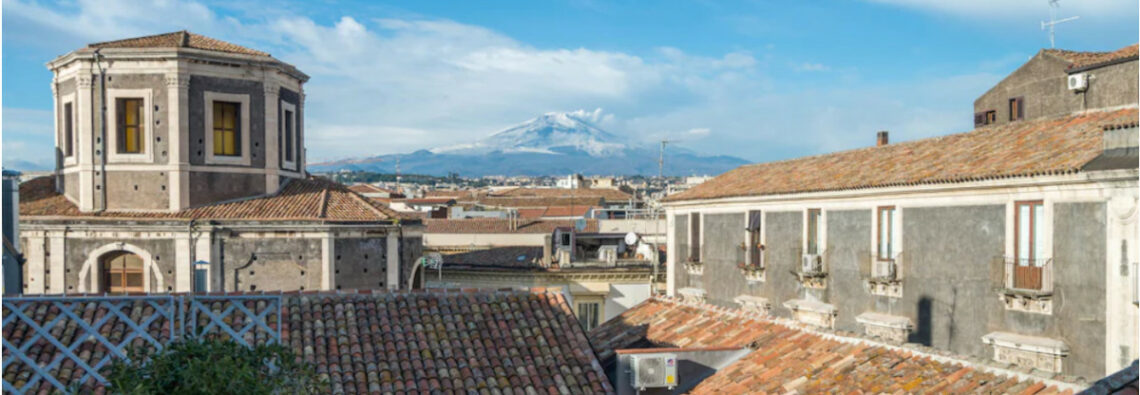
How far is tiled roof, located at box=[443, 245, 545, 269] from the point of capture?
40787 millimetres

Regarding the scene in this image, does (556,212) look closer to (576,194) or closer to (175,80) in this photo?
(576,194)

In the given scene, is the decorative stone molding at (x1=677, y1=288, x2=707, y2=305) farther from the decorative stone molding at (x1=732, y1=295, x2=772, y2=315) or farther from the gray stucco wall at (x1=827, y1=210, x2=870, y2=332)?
the gray stucco wall at (x1=827, y1=210, x2=870, y2=332)

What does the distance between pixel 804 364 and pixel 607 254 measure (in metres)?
22.9

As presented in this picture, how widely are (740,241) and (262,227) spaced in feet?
48.1

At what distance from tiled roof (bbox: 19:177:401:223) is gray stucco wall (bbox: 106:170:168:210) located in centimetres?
43

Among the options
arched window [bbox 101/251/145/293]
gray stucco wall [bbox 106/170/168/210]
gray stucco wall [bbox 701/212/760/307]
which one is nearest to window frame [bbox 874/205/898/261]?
gray stucco wall [bbox 701/212/760/307]

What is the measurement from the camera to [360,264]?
31438 mm

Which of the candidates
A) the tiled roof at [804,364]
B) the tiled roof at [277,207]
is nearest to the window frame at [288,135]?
the tiled roof at [277,207]

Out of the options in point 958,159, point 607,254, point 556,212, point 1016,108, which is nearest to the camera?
point 958,159

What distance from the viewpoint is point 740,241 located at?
31.3 meters

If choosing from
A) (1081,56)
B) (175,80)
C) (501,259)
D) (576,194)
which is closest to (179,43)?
(175,80)

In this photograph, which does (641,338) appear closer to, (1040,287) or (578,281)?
(1040,287)

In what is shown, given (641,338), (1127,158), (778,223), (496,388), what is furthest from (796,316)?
(496,388)

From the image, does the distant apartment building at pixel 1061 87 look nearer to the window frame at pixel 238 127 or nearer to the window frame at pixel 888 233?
the window frame at pixel 888 233
